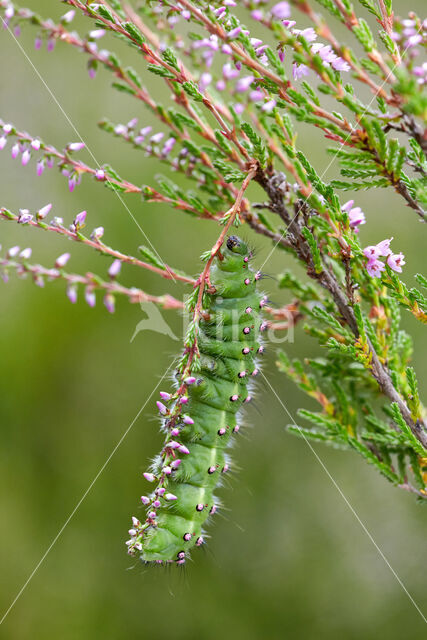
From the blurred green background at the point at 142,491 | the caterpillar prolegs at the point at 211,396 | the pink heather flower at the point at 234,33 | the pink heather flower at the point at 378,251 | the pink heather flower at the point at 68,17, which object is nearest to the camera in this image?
the pink heather flower at the point at 234,33

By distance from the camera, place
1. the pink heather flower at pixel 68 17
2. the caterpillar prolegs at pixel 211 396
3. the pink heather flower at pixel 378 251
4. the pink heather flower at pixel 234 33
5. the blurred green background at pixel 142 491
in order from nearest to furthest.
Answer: the pink heather flower at pixel 234 33 → the pink heather flower at pixel 68 17 → the pink heather flower at pixel 378 251 → the caterpillar prolegs at pixel 211 396 → the blurred green background at pixel 142 491

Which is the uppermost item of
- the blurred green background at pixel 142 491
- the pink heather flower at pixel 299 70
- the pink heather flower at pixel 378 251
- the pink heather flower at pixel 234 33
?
the pink heather flower at pixel 234 33

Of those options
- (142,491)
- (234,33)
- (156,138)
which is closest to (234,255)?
(156,138)

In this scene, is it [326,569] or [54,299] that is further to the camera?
[54,299]

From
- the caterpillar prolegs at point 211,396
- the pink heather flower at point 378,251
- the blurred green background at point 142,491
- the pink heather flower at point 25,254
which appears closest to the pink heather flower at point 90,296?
the pink heather flower at point 25,254

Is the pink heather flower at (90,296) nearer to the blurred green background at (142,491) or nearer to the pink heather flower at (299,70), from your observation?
the pink heather flower at (299,70)

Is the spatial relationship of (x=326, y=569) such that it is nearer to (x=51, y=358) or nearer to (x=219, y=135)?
(x=51, y=358)

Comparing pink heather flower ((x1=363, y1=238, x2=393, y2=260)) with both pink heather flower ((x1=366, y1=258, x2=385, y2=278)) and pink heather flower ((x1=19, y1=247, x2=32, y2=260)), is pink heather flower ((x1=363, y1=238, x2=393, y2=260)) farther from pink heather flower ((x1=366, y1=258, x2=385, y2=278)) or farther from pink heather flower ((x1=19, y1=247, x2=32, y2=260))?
pink heather flower ((x1=19, y1=247, x2=32, y2=260))

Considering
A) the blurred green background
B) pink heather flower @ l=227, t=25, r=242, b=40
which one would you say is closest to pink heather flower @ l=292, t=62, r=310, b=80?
pink heather flower @ l=227, t=25, r=242, b=40

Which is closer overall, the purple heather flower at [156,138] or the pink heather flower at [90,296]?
the pink heather flower at [90,296]

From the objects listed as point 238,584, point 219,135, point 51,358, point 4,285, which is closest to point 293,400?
point 238,584
